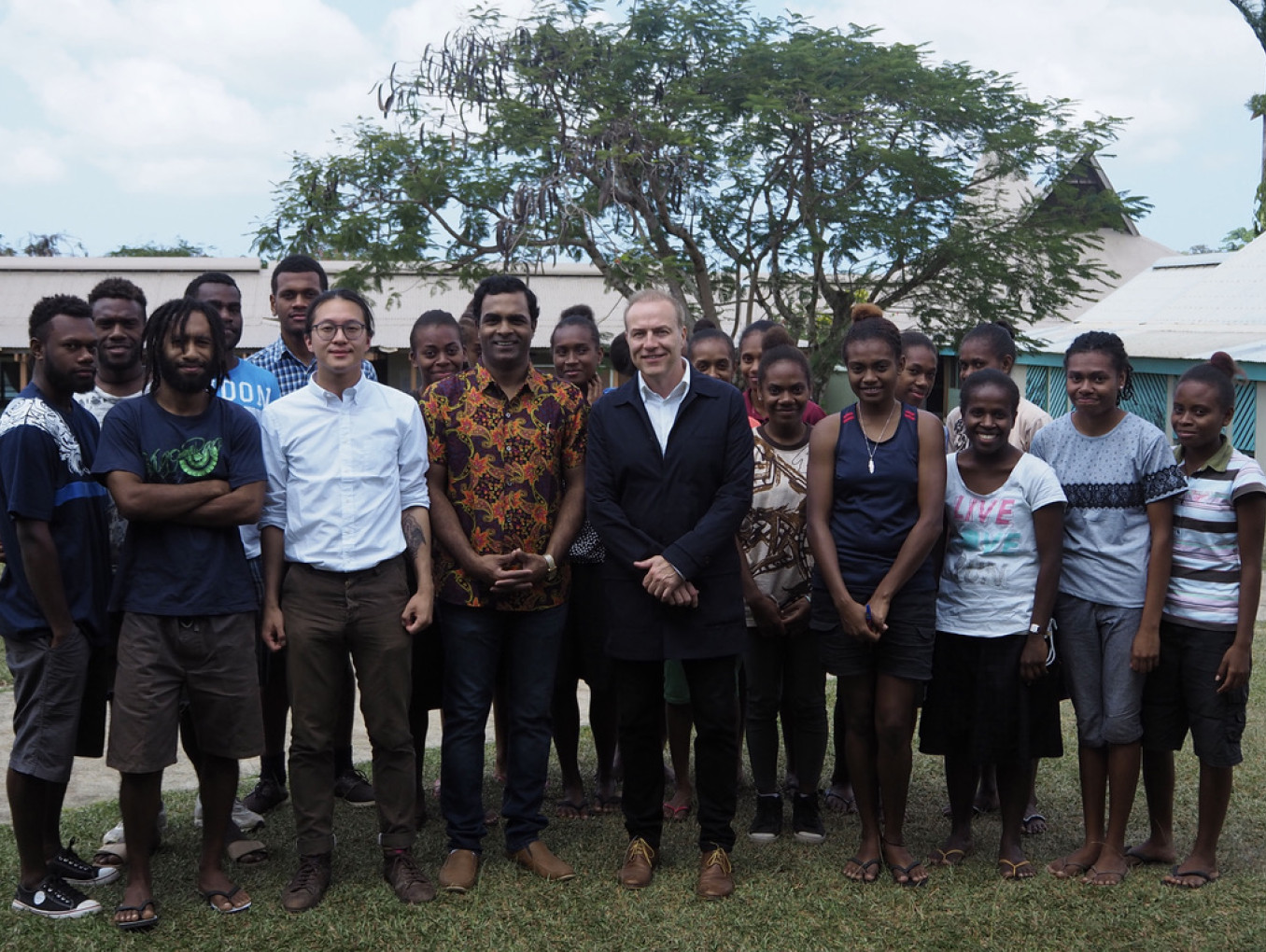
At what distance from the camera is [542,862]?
4.48 m

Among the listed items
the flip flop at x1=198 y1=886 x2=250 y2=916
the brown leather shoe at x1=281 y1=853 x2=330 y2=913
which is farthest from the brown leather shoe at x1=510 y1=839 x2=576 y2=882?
the flip flop at x1=198 y1=886 x2=250 y2=916

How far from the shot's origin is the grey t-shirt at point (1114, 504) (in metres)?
4.37

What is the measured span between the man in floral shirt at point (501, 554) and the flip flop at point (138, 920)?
97 centimetres

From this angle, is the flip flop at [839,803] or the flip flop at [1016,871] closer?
the flip flop at [1016,871]

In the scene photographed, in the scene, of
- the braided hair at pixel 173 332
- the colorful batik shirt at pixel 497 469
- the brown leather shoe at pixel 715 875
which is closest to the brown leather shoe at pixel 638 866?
the brown leather shoe at pixel 715 875

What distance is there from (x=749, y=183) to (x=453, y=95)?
4352 mm

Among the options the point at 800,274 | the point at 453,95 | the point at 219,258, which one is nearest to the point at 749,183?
the point at 800,274

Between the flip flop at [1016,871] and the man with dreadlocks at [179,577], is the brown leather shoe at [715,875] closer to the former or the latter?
the flip flop at [1016,871]

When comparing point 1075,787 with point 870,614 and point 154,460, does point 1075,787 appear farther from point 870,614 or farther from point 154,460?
point 154,460

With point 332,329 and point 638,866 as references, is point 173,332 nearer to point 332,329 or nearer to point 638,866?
point 332,329

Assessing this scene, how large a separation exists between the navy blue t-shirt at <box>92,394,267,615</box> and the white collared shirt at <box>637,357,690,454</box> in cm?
140

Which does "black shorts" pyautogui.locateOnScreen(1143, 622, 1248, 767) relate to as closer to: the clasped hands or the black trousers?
the black trousers

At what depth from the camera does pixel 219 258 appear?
24.3 metres

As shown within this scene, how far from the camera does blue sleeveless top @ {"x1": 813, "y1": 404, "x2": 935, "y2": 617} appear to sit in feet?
14.3
